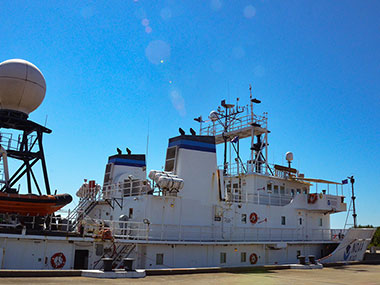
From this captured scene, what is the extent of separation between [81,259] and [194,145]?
8455 millimetres

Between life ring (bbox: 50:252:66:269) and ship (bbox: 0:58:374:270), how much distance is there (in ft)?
0.14

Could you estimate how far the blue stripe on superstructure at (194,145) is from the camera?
2067 cm

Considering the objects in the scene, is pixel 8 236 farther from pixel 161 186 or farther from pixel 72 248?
pixel 161 186

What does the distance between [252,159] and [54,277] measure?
53.9 ft

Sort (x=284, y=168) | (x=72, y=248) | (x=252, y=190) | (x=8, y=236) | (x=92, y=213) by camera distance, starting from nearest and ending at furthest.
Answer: (x=8, y=236)
(x=72, y=248)
(x=92, y=213)
(x=252, y=190)
(x=284, y=168)

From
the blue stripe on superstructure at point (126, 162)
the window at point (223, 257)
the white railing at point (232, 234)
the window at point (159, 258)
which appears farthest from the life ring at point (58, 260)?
the blue stripe on superstructure at point (126, 162)

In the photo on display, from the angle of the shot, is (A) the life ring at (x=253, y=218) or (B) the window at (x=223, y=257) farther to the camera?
(A) the life ring at (x=253, y=218)

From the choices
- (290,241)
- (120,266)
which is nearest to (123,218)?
(120,266)

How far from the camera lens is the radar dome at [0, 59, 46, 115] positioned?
1898 centimetres

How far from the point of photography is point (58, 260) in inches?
634

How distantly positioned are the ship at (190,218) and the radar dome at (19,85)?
115mm

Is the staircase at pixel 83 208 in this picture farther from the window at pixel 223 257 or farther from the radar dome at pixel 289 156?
the radar dome at pixel 289 156

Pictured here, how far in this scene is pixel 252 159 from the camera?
26578 mm

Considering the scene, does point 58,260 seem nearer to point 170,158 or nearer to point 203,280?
point 203,280
